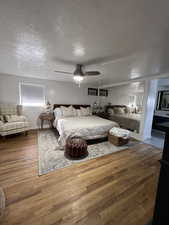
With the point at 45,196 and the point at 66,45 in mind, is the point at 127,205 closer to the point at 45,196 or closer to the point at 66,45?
the point at 45,196

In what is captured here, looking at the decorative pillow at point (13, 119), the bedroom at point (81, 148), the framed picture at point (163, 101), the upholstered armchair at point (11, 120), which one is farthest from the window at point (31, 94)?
the framed picture at point (163, 101)

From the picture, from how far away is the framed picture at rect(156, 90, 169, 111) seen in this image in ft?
15.5

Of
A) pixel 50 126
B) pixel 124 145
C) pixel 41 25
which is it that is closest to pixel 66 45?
pixel 41 25

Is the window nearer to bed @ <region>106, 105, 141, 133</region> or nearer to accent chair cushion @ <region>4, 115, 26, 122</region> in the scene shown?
accent chair cushion @ <region>4, 115, 26, 122</region>

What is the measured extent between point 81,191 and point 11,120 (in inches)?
129

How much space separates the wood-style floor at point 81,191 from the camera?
1181 mm

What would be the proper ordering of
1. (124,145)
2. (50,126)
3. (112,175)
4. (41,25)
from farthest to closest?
(50,126) → (124,145) → (112,175) → (41,25)

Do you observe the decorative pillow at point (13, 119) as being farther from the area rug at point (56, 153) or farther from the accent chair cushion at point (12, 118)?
the area rug at point (56, 153)

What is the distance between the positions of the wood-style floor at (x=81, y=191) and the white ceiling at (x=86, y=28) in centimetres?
227

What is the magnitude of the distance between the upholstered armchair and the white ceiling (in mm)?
2179

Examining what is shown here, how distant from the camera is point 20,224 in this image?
1094mm

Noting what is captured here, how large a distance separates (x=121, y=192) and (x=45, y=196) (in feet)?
3.70

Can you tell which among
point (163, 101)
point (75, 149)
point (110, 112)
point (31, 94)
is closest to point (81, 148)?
point (75, 149)

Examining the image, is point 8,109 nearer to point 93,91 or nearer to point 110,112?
point 93,91
